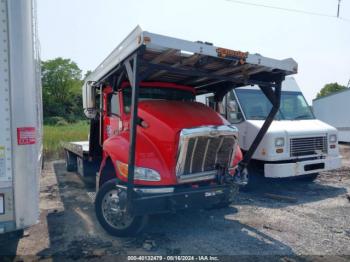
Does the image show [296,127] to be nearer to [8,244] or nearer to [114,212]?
[114,212]

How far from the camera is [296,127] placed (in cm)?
763

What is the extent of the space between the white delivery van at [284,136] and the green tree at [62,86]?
60431 mm

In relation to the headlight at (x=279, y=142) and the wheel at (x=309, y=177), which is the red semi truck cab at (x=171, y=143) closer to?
the headlight at (x=279, y=142)

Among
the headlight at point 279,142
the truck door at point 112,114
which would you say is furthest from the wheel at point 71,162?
the headlight at point 279,142

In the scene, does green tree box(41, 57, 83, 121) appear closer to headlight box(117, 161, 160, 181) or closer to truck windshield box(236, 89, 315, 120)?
truck windshield box(236, 89, 315, 120)

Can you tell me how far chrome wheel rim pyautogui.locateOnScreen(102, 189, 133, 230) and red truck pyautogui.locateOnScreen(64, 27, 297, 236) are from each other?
0.05 ft

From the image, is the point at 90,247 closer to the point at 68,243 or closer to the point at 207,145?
the point at 68,243

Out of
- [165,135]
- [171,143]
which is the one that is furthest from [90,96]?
[171,143]

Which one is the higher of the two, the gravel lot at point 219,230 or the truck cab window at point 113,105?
the truck cab window at point 113,105

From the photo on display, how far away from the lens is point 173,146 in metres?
4.66

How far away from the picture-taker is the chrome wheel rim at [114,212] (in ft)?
15.0

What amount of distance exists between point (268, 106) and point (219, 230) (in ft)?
13.9

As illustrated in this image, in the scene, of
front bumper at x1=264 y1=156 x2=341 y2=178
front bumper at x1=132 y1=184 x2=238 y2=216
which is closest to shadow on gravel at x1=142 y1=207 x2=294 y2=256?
front bumper at x1=132 y1=184 x2=238 y2=216

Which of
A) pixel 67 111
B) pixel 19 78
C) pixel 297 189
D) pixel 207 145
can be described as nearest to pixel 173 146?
pixel 207 145
